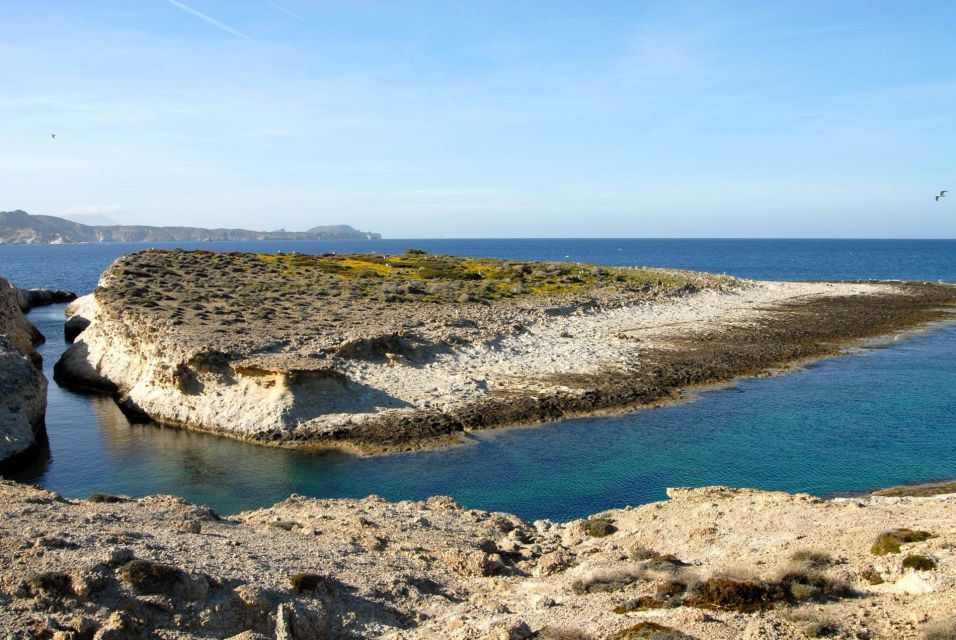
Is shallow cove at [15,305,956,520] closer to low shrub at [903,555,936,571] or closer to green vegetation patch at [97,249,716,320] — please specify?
low shrub at [903,555,936,571]

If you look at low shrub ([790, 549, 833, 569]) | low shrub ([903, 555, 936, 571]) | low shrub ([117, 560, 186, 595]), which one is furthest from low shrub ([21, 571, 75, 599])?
→ low shrub ([903, 555, 936, 571])

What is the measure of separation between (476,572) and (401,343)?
25.6 meters

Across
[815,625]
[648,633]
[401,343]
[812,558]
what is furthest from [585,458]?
[648,633]

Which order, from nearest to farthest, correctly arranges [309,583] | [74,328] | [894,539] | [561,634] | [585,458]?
[561,634] → [309,583] → [894,539] → [585,458] → [74,328]

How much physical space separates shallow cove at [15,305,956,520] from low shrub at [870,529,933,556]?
10.4 m

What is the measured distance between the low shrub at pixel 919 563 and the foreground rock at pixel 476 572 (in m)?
0.03

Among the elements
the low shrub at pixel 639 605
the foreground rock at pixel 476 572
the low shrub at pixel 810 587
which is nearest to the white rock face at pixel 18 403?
the foreground rock at pixel 476 572

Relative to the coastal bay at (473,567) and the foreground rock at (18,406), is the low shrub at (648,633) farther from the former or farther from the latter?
the foreground rock at (18,406)

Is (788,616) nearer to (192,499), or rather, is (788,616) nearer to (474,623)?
(474,623)

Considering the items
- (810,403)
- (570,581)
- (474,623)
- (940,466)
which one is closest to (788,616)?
(570,581)

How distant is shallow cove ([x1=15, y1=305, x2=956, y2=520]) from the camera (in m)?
27.4

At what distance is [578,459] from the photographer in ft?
99.3

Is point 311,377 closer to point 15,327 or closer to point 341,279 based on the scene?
point 15,327

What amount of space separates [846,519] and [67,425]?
1462 inches
